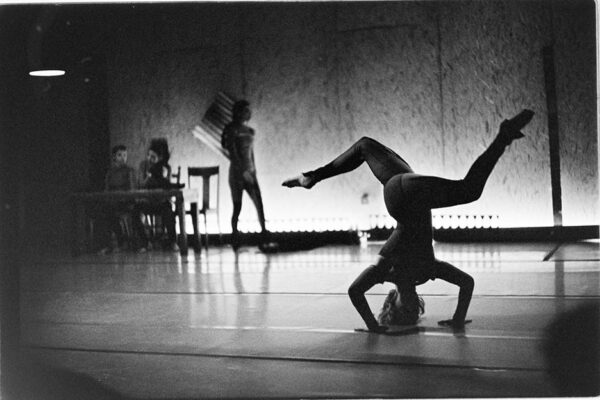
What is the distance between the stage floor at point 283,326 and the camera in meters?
3.55

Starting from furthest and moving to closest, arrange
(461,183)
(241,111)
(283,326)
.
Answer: (241,111) → (283,326) → (461,183)

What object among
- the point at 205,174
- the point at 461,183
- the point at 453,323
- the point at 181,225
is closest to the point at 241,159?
the point at 205,174

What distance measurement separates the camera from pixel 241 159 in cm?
493

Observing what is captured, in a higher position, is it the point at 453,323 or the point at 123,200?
the point at 123,200

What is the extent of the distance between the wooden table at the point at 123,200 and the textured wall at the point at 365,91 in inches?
7.0

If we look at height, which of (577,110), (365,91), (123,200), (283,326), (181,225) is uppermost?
(365,91)

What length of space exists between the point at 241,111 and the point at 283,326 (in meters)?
1.19

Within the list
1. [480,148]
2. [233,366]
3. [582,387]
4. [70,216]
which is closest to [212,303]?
[70,216]

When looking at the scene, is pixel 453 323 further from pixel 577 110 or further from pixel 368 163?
pixel 577 110

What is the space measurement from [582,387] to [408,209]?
1.08 m

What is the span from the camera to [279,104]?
481cm

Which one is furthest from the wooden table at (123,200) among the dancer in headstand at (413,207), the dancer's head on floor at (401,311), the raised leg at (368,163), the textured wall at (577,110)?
the textured wall at (577,110)

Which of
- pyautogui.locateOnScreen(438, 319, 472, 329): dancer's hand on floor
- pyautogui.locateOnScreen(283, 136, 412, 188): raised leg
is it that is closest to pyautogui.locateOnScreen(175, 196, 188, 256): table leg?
pyautogui.locateOnScreen(283, 136, 412, 188): raised leg

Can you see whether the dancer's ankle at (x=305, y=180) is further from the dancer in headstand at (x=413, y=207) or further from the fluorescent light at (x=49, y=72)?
the fluorescent light at (x=49, y=72)
